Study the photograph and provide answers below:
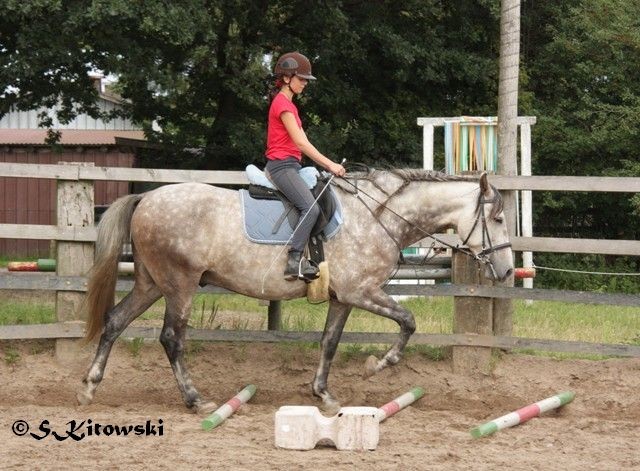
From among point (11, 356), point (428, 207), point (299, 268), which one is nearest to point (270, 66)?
point (11, 356)

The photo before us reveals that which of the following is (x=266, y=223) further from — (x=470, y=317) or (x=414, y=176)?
(x=470, y=317)

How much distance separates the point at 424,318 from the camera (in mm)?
12336

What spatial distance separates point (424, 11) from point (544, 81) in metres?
3.61

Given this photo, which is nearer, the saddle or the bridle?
the saddle

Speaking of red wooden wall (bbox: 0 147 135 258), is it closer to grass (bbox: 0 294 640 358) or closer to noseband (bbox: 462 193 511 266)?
grass (bbox: 0 294 640 358)

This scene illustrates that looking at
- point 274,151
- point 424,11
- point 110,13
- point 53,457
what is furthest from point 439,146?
point 53,457

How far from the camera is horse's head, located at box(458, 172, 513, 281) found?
804 cm

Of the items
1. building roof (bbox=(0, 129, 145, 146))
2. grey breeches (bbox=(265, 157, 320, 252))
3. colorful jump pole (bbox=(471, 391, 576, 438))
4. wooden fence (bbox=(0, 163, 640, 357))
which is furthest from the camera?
building roof (bbox=(0, 129, 145, 146))

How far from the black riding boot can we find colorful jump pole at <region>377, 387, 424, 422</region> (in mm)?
Result: 1123

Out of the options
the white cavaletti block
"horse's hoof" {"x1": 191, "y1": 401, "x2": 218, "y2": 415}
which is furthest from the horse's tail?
the white cavaletti block

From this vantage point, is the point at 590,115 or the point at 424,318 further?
the point at 590,115

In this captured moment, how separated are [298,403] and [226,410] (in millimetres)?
1205

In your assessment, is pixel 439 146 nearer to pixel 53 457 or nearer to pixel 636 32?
pixel 636 32

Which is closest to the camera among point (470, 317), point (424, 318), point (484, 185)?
point (484, 185)
